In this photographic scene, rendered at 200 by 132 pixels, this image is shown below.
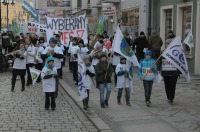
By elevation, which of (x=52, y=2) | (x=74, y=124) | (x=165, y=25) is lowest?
(x=74, y=124)

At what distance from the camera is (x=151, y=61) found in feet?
32.2

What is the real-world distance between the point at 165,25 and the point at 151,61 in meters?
10.0

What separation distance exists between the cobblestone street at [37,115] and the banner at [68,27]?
2.93 meters

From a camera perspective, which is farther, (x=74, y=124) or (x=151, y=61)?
(x=151, y=61)

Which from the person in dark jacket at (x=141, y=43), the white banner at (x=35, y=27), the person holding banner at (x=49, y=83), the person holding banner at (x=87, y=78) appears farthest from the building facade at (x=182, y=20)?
the person holding banner at (x=49, y=83)

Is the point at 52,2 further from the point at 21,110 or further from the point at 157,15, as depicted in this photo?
the point at 21,110

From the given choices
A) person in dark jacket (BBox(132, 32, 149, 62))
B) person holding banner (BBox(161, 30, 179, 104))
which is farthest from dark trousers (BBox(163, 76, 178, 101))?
person in dark jacket (BBox(132, 32, 149, 62))

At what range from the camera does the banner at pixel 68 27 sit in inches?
559

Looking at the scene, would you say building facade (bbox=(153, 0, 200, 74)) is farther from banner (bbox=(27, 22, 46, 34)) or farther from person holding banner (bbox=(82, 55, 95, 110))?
person holding banner (bbox=(82, 55, 95, 110))

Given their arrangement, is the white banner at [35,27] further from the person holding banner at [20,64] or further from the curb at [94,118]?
the curb at [94,118]

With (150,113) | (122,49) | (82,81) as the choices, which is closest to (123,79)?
(122,49)

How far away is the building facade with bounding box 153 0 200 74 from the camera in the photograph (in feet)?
52.3

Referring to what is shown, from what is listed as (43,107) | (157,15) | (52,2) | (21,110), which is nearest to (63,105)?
(43,107)

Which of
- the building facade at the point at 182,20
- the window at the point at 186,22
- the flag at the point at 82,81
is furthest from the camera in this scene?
the window at the point at 186,22
